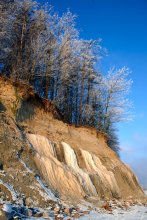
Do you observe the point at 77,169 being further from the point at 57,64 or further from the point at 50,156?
the point at 57,64

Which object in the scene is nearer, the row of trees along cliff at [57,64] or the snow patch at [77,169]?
the snow patch at [77,169]

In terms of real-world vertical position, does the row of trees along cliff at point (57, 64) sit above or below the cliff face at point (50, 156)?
above

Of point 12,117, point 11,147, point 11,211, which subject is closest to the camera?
point 11,211

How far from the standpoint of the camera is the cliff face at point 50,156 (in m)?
15.4

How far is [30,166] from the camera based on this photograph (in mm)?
16219

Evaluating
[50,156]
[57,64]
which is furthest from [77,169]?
[57,64]

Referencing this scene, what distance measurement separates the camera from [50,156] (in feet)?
61.5

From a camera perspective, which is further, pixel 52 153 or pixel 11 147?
pixel 52 153

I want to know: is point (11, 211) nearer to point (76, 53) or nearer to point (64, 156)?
point (64, 156)

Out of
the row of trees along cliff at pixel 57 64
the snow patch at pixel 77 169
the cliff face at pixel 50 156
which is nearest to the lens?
the cliff face at pixel 50 156

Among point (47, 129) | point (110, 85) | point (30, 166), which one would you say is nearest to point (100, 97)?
point (110, 85)

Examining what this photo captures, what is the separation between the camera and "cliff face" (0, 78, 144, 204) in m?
15.4

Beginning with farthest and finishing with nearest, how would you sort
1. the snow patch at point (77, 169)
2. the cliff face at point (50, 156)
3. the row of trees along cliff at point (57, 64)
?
the row of trees along cliff at point (57, 64) → the snow patch at point (77, 169) → the cliff face at point (50, 156)

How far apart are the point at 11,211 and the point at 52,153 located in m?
8.70
